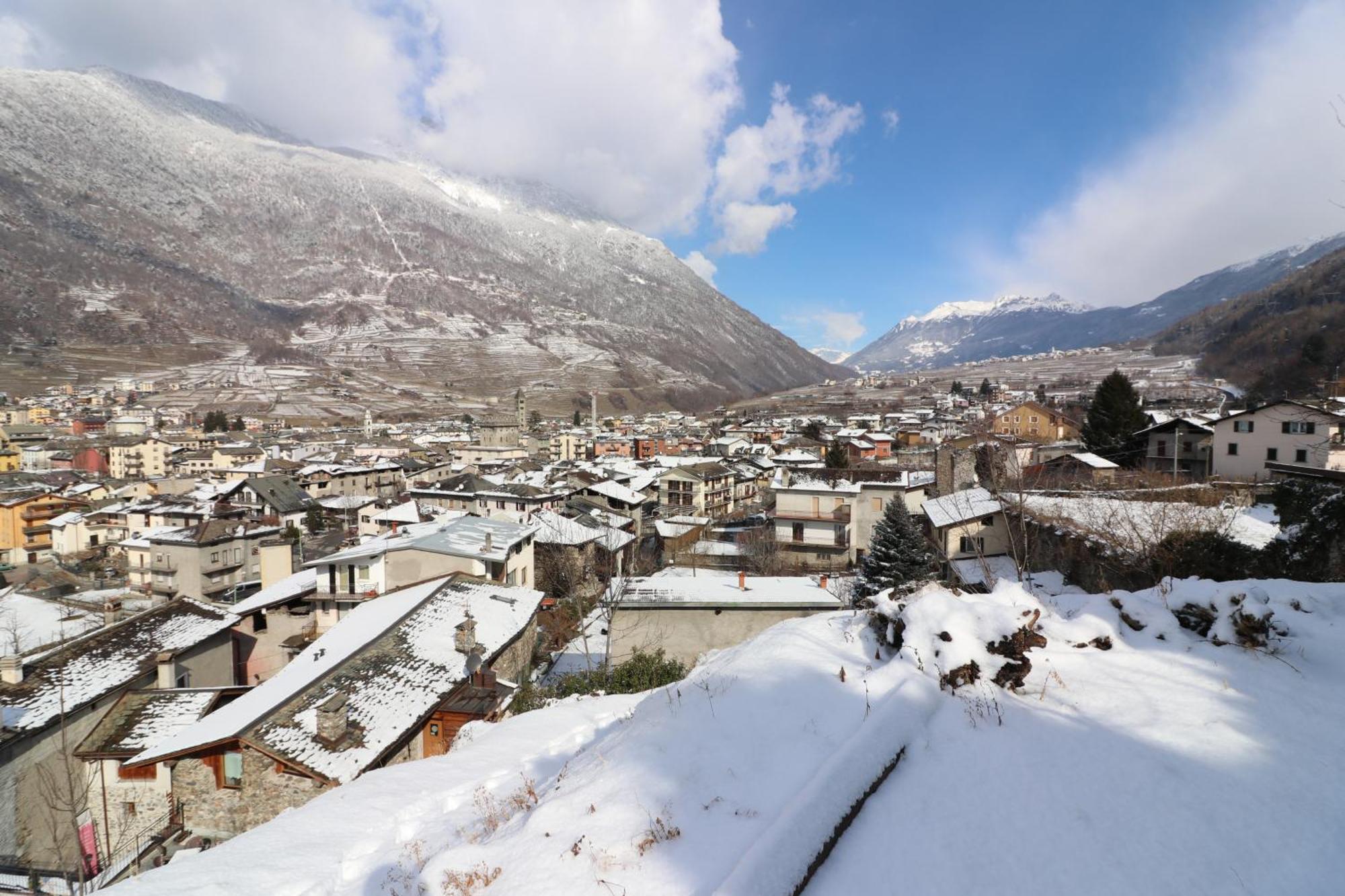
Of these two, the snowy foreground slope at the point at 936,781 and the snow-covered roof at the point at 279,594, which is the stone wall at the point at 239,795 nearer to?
the snowy foreground slope at the point at 936,781

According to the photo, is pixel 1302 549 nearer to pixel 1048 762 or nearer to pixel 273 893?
pixel 1048 762

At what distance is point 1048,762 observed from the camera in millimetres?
4301

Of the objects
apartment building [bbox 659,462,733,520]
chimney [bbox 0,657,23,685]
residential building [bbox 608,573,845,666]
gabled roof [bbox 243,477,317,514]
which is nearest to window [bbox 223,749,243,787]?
chimney [bbox 0,657,23,685]

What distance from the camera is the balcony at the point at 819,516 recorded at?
34.2 meters

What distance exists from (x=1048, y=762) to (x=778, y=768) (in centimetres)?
193

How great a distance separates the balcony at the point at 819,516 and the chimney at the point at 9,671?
30.6 m

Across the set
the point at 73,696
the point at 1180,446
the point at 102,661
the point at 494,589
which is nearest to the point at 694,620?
the point at 494,589

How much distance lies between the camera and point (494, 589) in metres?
19.8

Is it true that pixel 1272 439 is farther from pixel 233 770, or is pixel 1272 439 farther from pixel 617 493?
pixel 233 770

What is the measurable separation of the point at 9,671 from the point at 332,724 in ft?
36.1

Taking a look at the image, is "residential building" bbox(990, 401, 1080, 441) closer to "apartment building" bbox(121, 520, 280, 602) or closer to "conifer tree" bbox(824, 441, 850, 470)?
"conifer tree" bbox(824, 441, 850, 470)

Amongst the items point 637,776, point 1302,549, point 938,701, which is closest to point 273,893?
point 637,776

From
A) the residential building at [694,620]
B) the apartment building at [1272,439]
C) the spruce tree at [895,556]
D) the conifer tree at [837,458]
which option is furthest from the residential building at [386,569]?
the conifer tree at [837,458]

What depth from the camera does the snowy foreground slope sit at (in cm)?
344
